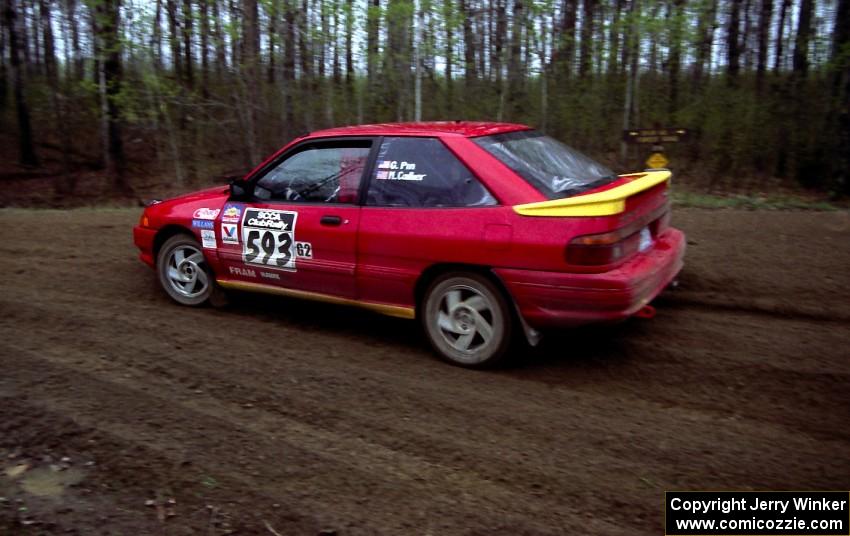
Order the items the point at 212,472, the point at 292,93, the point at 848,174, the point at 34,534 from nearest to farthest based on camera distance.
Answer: the point at 34,534, the point at 212,472, the point at 848,174, the point at 292,93

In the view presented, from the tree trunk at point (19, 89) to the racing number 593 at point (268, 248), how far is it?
14.1m

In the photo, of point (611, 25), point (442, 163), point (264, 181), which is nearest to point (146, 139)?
point (611, 25)

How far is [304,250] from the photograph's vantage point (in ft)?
16.8

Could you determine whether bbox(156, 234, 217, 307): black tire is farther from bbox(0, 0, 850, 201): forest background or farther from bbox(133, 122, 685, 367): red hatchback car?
bbox(0, 0, 850, 201): forest background

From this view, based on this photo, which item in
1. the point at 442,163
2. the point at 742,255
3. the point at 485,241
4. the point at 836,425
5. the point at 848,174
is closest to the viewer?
the point at 836,425

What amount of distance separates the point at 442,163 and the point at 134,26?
11507 millimetres

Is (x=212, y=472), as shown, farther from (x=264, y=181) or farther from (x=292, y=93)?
(x=292, y=93)

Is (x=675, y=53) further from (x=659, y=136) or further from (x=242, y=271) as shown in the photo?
(x=242, y=271)

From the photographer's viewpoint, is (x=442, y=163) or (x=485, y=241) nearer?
(x=485, y=241)

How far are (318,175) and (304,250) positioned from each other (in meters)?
0.59

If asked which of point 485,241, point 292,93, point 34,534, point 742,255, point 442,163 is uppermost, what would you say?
point 292,93

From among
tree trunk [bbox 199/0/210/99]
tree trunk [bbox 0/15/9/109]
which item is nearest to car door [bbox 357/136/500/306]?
tree trunk [bbox 199/0/210/99]

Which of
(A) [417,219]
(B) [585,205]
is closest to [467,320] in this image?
(A) [417,219]

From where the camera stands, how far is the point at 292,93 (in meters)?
15.7
